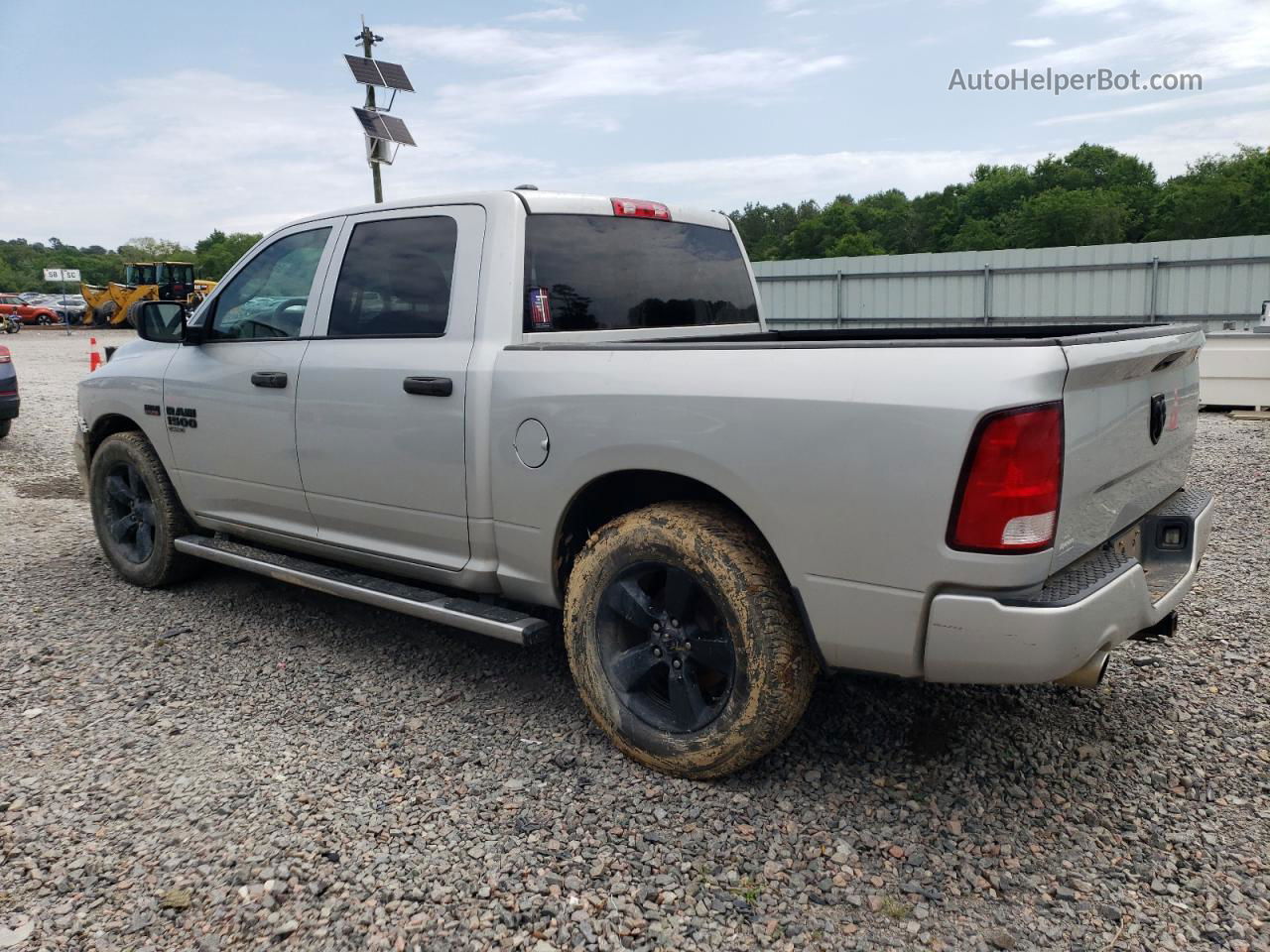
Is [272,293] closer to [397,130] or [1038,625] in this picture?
[1038,625]

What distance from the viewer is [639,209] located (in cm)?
414

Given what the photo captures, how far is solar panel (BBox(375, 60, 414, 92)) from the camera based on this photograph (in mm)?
19734

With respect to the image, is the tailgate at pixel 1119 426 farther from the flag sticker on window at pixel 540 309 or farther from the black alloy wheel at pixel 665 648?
the flag sticker on window at pixel 540 309

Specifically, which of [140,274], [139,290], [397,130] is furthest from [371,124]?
[140,274]

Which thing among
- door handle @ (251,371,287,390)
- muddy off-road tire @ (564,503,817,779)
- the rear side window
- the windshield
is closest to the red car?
the windshield

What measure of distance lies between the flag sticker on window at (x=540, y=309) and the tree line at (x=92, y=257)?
274ft

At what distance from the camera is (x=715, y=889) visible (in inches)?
105

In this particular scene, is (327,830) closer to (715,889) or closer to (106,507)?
(715,889)

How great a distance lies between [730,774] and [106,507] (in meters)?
4.10

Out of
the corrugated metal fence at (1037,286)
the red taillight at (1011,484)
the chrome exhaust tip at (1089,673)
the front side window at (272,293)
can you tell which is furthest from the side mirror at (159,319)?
the corrugated metal fence at (1037,286)

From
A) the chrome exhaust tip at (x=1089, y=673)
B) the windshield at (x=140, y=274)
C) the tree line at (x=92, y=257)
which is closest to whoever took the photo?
the chrome exhaust tip at (x=1089, y=673)

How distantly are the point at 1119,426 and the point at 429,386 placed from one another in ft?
7.48

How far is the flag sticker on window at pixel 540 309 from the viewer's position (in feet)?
12.1

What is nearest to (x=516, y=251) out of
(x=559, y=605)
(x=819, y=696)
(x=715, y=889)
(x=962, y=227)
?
(x=559, y=605)
